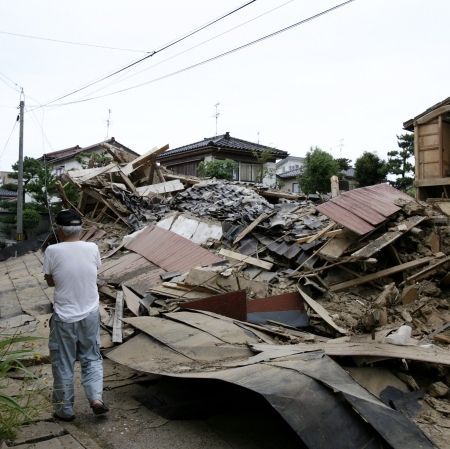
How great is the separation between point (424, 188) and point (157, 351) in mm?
12515

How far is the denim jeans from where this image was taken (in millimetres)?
3387

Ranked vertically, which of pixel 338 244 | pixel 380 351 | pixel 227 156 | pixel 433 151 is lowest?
pixel 380 351

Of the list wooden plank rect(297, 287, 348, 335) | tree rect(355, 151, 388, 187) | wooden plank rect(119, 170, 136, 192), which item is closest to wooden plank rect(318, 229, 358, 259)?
wooden plank rect(297, 287, 348, 335)

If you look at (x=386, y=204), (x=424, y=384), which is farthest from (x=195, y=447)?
(x=386, y=204)

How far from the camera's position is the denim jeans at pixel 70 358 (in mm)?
3387

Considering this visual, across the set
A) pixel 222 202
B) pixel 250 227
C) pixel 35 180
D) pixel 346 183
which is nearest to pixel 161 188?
pixel 222 202

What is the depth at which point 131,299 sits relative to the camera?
280 inches

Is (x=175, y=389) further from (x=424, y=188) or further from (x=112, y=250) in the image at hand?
(x=424, y=188)

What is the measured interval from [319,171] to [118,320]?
1947cm

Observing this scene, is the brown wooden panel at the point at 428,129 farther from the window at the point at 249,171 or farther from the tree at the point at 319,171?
the window at the point at 249,171

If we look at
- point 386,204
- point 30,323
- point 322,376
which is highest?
point 386,204

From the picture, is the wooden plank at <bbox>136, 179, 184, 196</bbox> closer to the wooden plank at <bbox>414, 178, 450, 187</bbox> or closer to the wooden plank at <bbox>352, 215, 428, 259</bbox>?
the wooden plank at <bbox>414, 178, 450, 187</bbox>

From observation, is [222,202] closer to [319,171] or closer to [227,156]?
[319,171]

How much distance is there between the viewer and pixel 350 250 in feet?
23.7
